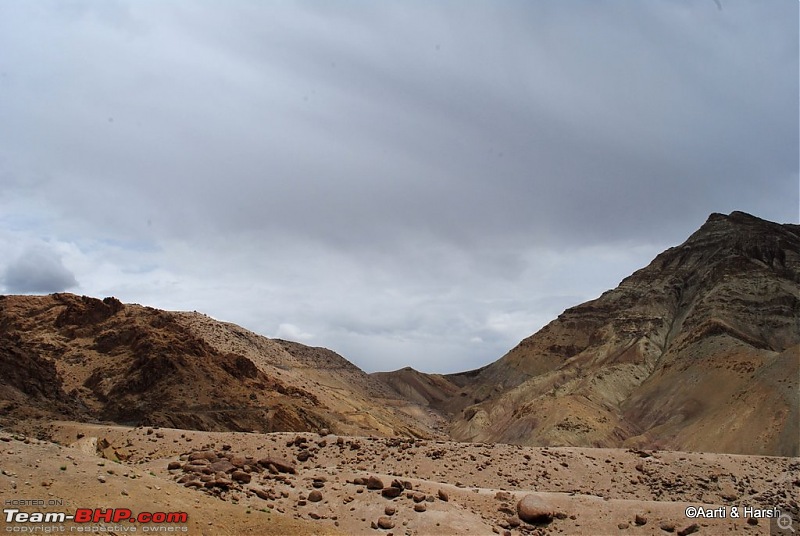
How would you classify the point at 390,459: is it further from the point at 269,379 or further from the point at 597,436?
the point at 597,436

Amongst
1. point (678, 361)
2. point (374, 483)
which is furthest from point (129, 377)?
point (678, 361)

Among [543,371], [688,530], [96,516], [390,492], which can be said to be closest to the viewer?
[96,516]

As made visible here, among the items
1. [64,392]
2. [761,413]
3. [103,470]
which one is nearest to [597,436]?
[761,413]

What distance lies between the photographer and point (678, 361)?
252 feet

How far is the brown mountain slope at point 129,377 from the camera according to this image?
130 feet

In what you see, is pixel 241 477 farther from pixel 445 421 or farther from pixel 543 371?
pixel 543 371

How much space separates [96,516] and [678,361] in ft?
262

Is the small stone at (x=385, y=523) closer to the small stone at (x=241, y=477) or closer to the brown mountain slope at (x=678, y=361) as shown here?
the small stone at (x=241, y=477)

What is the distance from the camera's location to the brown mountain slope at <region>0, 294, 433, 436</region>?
1556 inches

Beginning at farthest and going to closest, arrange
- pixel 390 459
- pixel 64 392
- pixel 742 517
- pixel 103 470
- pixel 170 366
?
pixel 170 366 < pixel 64 392 < pixel 390 459 < pixel 742 517 < pixel 103 470

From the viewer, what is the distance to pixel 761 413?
169ft

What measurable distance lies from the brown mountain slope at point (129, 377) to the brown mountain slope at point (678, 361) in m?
25.7

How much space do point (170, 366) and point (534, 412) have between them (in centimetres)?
4764

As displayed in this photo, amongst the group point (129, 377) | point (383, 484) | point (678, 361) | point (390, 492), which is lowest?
point (390, 492)
